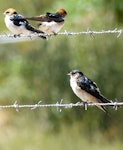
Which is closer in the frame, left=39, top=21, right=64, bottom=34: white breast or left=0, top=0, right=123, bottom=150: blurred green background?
left=39, top=21, right=64, bottom=34: white breast

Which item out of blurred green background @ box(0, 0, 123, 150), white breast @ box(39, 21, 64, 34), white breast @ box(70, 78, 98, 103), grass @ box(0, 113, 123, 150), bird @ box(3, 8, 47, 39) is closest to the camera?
white breast @ box(70, 78, 98, 103)

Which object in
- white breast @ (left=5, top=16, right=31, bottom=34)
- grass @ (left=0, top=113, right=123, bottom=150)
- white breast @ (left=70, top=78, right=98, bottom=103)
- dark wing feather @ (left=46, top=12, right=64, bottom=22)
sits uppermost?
grass @ (left=0, top=113, right=123, bottom=150)

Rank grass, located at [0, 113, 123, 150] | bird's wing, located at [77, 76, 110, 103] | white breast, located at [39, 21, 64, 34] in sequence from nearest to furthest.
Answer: bird's wing, located at [77, 76, 110, 103] < white breast, located at [39, 21, 64, 34] < grass, located at [0, 113, 123, 150]

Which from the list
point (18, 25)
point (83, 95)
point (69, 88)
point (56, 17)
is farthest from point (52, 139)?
point (83, 95)

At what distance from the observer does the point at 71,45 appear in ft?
67.4

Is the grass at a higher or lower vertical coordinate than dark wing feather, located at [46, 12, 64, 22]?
higher

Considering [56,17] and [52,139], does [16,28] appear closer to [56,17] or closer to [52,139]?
[56,17]

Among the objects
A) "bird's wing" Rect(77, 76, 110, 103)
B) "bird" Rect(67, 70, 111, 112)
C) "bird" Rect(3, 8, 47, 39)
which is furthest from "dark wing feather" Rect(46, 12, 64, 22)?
"bird's wing" Rect(77, 76, 110, 103)

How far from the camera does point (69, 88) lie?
19.0 metres

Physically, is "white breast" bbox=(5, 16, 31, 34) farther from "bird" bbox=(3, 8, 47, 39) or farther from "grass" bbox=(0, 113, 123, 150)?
"grass" bbox=(0, 113, 123, 150)

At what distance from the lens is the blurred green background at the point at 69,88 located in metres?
16.6

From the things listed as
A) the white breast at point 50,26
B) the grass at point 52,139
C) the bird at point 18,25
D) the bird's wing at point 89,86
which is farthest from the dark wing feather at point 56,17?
the grass at point 52,139

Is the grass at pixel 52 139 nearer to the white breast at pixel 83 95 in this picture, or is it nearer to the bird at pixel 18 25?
the bird at pixel 18 25

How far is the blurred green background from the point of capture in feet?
54.3
